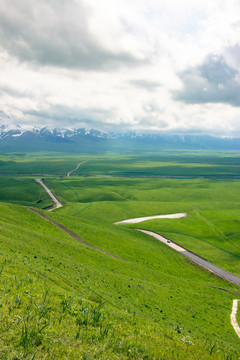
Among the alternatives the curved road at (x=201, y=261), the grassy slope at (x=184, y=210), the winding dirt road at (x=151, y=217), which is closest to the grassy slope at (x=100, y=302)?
the curved road at (x=201, y=261)

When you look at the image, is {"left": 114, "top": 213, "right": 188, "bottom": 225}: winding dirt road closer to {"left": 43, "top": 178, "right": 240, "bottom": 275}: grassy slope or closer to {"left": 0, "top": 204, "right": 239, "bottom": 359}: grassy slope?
{"left": 43, "top": 178, "right": 240, "bottom": 275}: grassy slope

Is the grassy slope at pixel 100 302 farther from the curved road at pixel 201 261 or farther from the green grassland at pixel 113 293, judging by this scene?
the curved road at pixel 201 261

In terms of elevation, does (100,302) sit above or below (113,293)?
above

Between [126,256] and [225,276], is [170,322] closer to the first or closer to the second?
[126,256]

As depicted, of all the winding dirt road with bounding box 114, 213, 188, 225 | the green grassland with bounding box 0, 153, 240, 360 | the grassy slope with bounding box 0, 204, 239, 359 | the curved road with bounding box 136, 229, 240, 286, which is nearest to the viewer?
the grassy slope with bounding box 0, 204, 239, 359

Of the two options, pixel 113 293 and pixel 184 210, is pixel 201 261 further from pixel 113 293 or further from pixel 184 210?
pixel 184 210

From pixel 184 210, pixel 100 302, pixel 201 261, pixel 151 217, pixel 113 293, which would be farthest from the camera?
pixel 184 210

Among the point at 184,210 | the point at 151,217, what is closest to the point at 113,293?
the point at 151,217

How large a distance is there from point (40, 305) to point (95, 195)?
524ft

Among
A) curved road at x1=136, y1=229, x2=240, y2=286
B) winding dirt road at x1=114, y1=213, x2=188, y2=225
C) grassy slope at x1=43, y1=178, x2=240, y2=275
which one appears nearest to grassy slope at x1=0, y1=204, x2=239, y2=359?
curved road at x1=136, y1=229, x2=240, y2=286

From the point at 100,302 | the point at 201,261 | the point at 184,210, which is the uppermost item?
the point at 100,302

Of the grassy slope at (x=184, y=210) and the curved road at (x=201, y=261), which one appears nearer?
the curved road at (x=201, y=261)

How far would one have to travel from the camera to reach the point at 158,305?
1398 inches

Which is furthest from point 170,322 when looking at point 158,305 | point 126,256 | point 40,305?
point 126,256
